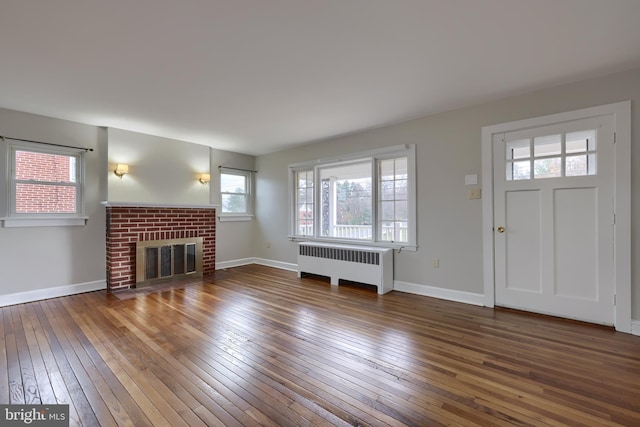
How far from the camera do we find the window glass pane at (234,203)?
19.4 ft

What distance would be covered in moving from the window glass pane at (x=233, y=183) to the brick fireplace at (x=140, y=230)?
0.68m

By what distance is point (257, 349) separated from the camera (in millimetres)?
2416

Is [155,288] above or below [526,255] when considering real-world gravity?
below

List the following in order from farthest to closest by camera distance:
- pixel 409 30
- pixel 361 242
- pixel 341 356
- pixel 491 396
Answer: pixel 361 242
pixel 341 356
pixel 409 30
pixel 491 396

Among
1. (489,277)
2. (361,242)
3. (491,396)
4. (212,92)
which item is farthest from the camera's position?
(361,242)

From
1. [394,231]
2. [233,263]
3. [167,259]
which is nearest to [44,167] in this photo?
[167,259]

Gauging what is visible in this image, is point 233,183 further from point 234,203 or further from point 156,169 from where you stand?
point 156,169

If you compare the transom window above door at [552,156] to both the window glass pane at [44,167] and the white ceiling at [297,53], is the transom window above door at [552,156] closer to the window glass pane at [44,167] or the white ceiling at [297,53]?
the white ceiling at [297,53]

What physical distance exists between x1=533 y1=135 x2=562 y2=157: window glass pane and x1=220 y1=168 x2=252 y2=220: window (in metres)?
5.05

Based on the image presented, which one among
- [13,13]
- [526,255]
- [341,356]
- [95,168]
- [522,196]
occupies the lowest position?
[341,356]

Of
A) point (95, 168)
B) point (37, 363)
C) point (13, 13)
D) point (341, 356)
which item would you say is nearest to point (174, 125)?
point (95, 168)

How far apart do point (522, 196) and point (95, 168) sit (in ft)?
18.8

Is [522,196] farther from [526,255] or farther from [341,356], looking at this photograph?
[341,356]

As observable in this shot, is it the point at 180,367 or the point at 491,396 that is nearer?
the point at 491,396
